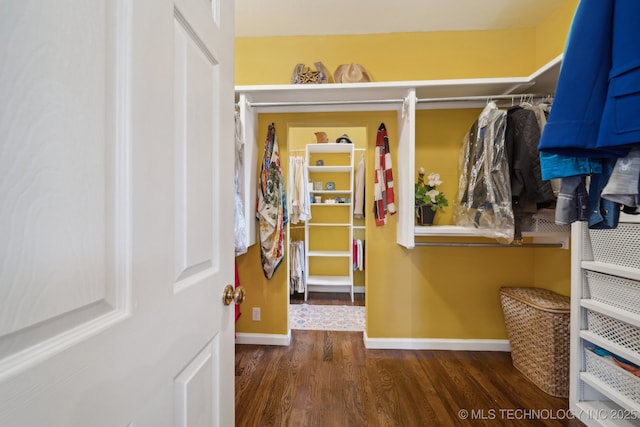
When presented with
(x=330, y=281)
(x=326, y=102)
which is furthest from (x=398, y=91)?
(x=330, y=281)

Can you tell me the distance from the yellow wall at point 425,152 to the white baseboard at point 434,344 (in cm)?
4

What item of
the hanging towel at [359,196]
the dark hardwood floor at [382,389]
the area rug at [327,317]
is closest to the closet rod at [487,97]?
the hanging towel at [359,196]

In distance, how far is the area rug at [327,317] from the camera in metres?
2.56

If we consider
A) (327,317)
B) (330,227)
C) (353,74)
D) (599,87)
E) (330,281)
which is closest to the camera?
(599,87)

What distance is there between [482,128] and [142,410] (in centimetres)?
209

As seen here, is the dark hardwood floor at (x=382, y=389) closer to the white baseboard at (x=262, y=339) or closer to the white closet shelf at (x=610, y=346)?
the white baseboard at (x=262, y=339)

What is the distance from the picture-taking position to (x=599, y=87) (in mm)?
651

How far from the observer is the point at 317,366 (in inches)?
74.6

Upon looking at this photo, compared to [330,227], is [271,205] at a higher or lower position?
higher

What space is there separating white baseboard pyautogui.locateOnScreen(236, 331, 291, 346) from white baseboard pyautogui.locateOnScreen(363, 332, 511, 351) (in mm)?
731

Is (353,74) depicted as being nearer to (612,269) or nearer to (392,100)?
(392,100)

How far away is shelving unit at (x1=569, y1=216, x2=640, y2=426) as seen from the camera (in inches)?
44.8

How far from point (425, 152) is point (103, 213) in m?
2.23

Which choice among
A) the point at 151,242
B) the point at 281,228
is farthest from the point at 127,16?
the point at 281,228
